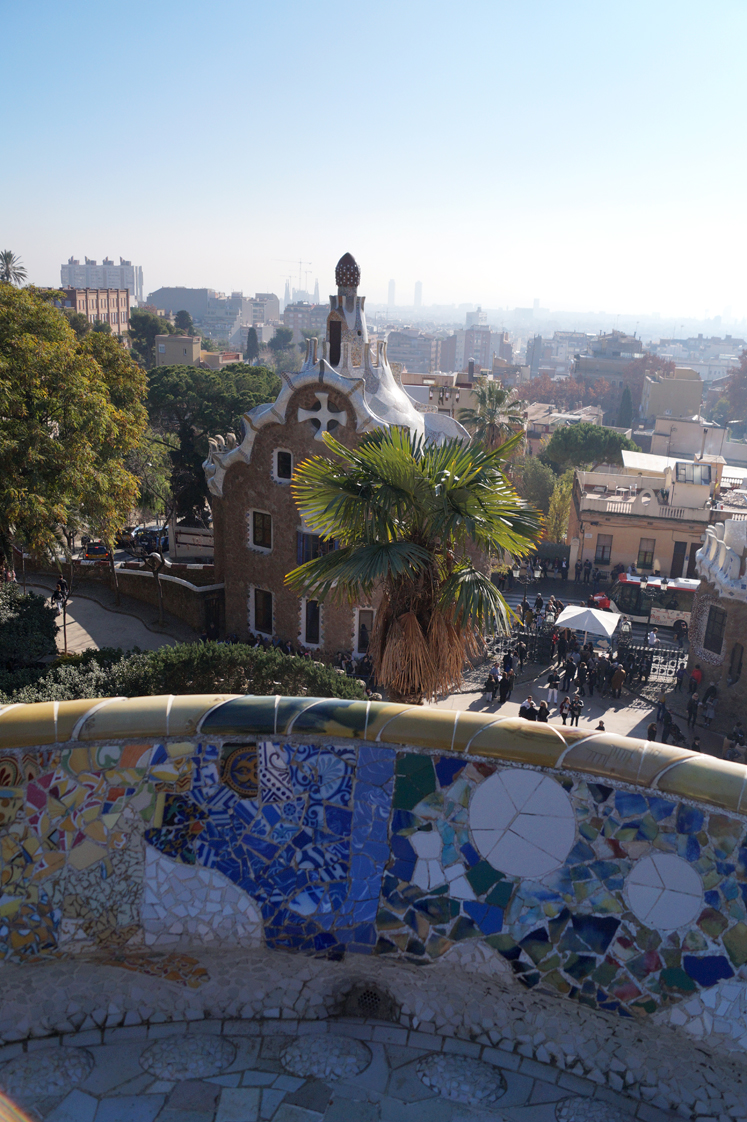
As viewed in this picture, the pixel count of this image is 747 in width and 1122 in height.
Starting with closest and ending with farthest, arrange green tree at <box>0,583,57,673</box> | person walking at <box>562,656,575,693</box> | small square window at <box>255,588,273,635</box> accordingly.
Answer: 1. green tree at <box>0,583,57,673</box>
2. person walking at <box>562,656,575,693</box>
3. small square window at <box>255,588,273,635</box>

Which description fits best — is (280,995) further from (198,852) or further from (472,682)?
(472,682)

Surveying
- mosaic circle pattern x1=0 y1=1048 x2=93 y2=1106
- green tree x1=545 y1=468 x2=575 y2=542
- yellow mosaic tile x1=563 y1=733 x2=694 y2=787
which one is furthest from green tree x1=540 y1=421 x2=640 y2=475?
mosaic circle pattern x1=0 y1=1048 x2=93 y2=1106

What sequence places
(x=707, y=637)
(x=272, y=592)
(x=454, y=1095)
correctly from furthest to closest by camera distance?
(x=272, y=592)
(x=707, y=637)
(x=454, y=1095)

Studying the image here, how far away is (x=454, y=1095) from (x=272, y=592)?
22347mm

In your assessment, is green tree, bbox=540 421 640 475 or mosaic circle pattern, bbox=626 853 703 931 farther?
green tree, bbox=540 421 640 475

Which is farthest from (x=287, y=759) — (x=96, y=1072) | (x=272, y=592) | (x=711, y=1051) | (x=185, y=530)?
(x=185, y=530)

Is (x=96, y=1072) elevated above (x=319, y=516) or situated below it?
below

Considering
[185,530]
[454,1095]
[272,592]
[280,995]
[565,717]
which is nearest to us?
[454,1095]

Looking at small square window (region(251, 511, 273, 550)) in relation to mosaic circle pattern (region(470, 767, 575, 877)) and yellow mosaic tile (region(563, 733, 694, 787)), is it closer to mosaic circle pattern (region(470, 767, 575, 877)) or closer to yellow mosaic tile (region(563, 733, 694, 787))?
mosaic circle pattern (region(470, 767, 575, 877))

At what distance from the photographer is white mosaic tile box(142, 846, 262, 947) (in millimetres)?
6723

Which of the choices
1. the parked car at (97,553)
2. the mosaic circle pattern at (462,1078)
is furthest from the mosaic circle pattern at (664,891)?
the parked car at (97,553)

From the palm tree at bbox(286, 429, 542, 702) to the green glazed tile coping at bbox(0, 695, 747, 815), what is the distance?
3.32m

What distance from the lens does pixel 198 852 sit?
266 inches

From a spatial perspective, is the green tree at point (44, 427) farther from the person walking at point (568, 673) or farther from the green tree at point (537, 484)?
the green tree at point (537, 484)
